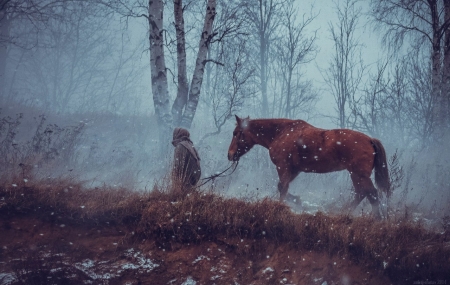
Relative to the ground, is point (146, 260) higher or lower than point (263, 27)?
lower

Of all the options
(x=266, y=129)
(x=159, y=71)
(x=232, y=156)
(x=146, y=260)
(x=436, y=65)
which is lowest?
(x=146, y=260)

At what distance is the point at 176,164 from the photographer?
239 inches

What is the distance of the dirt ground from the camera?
185 inches

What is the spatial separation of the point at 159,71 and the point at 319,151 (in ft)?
18.1

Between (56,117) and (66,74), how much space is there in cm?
1303

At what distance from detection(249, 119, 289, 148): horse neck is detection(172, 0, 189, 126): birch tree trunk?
343 centimetres

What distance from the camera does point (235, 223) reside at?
528 centimetres

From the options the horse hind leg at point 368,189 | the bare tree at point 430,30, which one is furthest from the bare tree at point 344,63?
the horse hind leg at point 368,189

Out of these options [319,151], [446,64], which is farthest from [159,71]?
[446,64]

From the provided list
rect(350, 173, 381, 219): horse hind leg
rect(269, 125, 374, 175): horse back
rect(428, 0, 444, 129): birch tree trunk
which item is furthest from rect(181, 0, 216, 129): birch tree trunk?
rect(428, 0, 444, 129): birch tree trunk

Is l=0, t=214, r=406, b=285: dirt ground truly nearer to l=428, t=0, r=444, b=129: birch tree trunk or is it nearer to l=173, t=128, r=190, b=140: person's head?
l=173, t=128, r=190, b=140: person's head

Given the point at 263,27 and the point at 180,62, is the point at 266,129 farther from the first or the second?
the point at 263,27

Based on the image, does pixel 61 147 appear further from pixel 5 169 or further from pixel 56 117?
pixel 56 117

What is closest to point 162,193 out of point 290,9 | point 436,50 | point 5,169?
point 5,169
